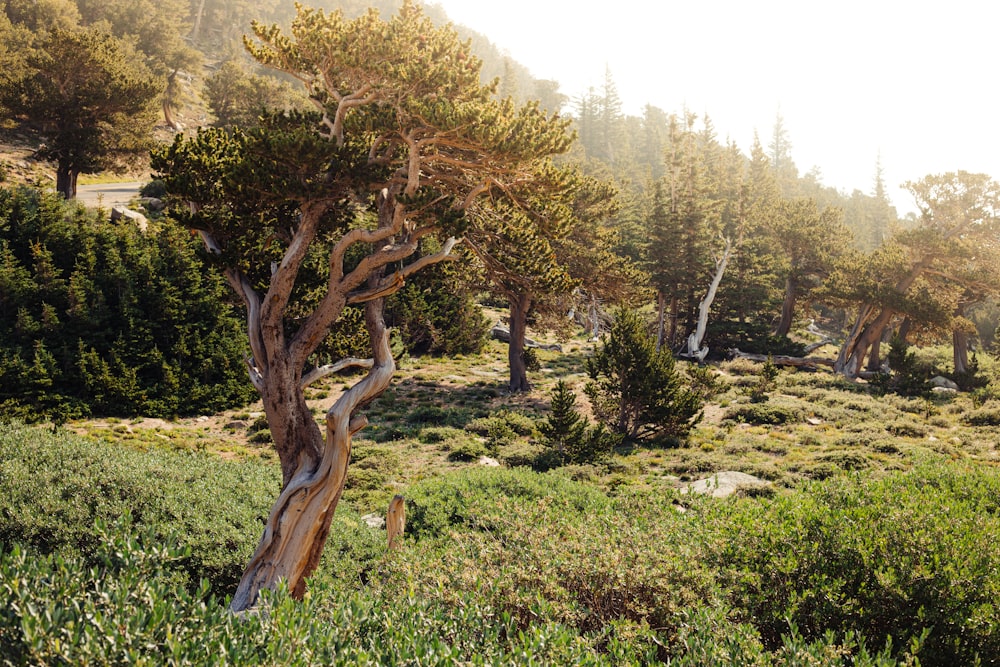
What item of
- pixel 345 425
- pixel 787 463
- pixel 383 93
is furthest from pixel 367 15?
pixel 787 463

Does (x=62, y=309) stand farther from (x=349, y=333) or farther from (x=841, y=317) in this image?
(x=841, y=317)

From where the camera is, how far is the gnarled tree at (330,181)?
26.2 ft

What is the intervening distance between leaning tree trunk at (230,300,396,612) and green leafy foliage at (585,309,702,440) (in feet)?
36.8

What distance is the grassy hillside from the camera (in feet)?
12.1

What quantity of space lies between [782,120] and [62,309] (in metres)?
139

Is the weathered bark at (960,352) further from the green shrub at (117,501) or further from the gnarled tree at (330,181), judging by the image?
the green shrub at (117,501)

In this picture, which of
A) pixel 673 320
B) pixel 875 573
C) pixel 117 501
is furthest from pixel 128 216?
pixel 673 320

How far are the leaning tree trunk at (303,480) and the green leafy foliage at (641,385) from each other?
11224mm

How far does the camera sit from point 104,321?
20.3 meters

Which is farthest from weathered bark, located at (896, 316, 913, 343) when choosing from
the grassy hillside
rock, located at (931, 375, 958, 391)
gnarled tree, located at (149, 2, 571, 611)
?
gnarled tree, located at (149, 2, 571, 611)

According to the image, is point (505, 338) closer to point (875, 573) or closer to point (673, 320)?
point (673, 320)

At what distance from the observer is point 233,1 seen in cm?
10338

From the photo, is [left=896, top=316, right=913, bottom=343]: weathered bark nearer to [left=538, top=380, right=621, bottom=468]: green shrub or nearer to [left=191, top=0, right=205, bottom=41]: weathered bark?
[left=538, top=380, right=621, bottom=468]: green shrub

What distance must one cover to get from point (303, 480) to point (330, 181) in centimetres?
434
